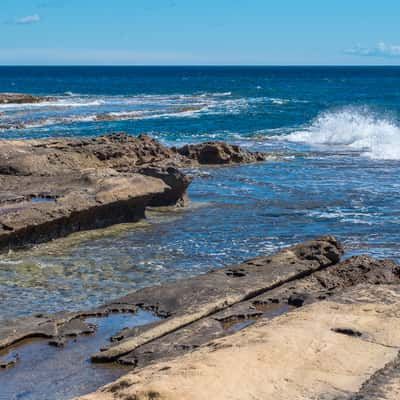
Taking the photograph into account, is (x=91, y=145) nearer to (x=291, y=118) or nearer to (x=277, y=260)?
(x=277, y=260)

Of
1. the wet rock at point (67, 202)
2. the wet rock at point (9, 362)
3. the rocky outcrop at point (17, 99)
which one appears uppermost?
the wet rock at point (67, 202)

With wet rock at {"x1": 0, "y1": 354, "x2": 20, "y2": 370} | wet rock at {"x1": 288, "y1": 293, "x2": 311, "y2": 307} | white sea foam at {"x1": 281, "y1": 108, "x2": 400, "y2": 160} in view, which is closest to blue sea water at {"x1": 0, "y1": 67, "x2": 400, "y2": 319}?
white sea foam at {"x1": 281, "y1": 108, "x2": 400, "y2": 160}

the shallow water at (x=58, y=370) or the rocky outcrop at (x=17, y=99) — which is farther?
the rocky outcrop at (x=17, y=99)

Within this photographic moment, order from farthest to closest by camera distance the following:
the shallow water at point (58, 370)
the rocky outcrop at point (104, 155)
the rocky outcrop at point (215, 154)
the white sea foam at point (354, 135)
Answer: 1. the white sea foam at point (354, 135)
2. the rocky outcrop at point (215, 154)
3. the rocky outcrop at point (104, 155)
4. the shallow water at point (58, 370)

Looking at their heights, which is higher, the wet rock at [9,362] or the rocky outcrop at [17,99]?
the wet rock at [9,362]

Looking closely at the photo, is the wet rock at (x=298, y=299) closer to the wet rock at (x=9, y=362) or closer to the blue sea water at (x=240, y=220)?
the blue sea water at (x=240, y=220)

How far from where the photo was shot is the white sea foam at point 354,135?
3059 cm

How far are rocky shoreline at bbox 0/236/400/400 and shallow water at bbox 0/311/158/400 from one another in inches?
5.3

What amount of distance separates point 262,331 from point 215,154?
17.3 meters

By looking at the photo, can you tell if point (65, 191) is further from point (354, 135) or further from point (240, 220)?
point (354, 135)

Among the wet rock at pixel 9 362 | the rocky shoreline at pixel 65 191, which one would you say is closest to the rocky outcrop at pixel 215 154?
the rocky shoreline at pixel 65 191

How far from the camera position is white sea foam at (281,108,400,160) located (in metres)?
30.6

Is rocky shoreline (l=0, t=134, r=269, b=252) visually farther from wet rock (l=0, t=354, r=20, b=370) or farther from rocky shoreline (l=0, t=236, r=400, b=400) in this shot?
wet rock (l=0, t=354, r=20, b=370)

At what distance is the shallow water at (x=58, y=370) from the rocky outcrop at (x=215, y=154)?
1534 centimetres
